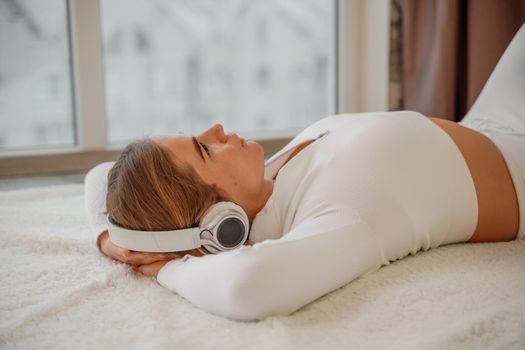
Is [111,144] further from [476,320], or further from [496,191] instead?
[476,320]

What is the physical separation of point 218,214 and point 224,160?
13 centimetres

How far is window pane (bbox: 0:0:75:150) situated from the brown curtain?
4.90 feet

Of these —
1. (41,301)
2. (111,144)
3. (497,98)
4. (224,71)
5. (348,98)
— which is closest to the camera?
(41,301)

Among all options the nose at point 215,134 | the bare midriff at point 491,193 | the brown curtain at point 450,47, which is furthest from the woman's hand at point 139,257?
the brown curtain at point 450,47

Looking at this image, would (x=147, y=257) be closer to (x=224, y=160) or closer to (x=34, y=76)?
(x=224, y=160)

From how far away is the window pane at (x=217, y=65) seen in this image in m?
2.58

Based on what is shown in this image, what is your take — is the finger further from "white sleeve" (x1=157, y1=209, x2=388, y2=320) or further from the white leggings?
the white leggings

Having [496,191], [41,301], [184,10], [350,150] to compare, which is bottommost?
[41,301]

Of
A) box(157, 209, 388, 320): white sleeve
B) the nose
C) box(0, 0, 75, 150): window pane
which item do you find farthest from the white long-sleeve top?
box(0, 0, 75, 150): window pane

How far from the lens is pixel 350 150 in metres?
1.26

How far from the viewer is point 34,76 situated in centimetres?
243

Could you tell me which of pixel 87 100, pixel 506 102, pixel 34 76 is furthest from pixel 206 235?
pixel 34 76

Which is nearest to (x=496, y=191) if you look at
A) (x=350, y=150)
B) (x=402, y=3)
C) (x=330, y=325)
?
(x=350, y=150)

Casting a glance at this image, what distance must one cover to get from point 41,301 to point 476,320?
76 cm
